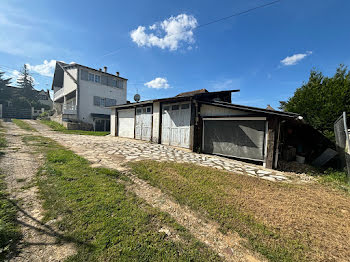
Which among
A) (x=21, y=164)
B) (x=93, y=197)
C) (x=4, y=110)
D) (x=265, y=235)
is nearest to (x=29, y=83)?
(x=4, y=110)

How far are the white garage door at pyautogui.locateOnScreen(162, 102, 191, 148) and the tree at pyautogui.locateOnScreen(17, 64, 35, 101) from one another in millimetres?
45428

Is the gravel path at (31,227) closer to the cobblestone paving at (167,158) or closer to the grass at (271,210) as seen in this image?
the cobblestone paving at (167,158)

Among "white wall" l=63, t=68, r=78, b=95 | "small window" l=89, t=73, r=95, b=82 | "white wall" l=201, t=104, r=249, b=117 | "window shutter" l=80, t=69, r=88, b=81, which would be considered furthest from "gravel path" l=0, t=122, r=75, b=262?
"small window" l=89, t=73, r=95, b=82

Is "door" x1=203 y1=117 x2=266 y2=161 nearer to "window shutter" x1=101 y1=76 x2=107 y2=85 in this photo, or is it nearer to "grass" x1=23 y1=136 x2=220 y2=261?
"grass" x1=23 y1=136 x2=220 y2=261

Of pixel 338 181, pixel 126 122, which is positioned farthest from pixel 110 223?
pixel 126 122

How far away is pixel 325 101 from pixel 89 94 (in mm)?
25808

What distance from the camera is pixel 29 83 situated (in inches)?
1459

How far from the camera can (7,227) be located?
179 centimetres

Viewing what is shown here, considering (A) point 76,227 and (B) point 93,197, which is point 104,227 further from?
(B) point 93,197

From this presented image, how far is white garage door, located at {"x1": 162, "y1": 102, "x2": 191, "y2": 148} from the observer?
8.55 m

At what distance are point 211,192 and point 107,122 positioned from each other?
70.9ft

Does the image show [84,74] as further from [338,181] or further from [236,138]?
[338,181]

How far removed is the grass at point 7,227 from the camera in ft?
4.97

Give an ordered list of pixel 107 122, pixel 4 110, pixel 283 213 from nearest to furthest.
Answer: pixel 283 213 → pixel 107 122 → pixel 4 110
